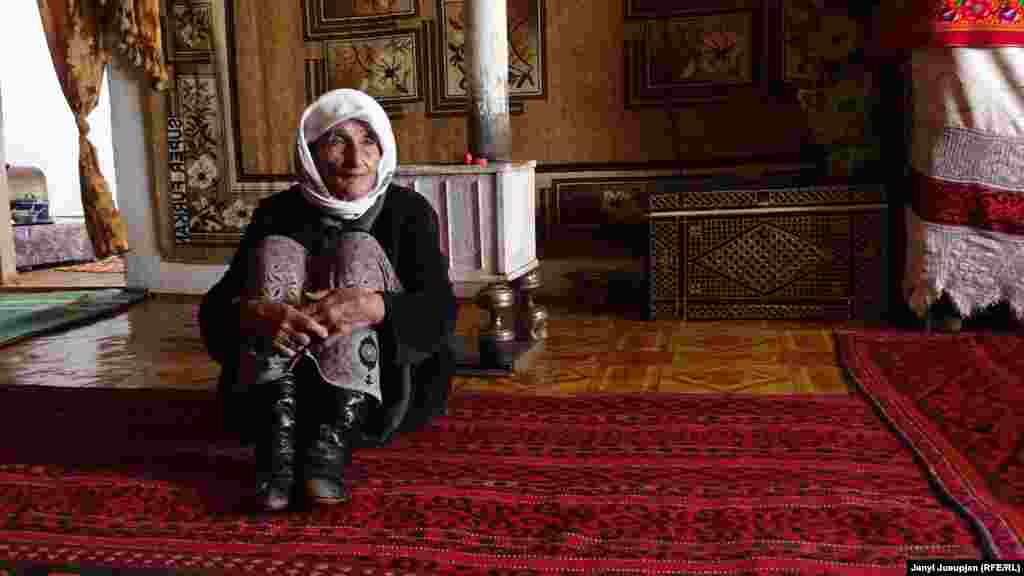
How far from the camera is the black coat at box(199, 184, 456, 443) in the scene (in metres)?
1.95

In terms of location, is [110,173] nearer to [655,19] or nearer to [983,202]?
[655,19]

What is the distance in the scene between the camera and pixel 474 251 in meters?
3.03

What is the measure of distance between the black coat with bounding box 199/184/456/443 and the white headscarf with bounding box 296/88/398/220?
0.15ft

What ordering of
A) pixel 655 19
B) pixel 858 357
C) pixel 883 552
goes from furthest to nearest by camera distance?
pixel 655 19 < pixel 858 357 < pixel 883 552

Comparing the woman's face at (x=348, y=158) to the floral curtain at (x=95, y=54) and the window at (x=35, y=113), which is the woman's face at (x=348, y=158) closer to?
the floral curtain at (x=95, y=54)

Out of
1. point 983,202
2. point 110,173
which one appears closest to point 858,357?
point 983,202

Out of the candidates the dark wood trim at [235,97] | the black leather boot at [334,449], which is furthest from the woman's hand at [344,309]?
the dark wood trim at [235,97]

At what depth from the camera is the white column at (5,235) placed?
531cm

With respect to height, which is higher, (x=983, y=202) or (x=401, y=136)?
(x=401, y=136)

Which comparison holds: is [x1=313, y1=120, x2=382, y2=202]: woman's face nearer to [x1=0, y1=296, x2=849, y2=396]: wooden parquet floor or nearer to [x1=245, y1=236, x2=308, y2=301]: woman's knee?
[x1=245, y1=236, x2=308, y2=301]: woman's knee

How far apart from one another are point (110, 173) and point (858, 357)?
6503 millimetres

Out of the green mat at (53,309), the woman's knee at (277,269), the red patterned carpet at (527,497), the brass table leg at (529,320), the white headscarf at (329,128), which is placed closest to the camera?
the red patterned carpet at (527,497)

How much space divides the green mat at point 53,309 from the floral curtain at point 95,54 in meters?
0.24

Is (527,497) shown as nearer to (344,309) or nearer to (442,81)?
(344,309)
